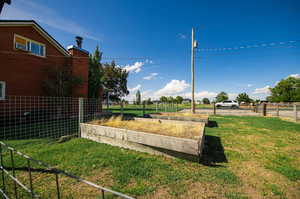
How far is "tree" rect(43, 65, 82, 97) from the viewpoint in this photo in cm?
816

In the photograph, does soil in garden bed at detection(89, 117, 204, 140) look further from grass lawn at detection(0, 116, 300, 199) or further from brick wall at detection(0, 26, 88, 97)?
brick wall at detection(0, 26, 88, 97)

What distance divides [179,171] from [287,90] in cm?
4780

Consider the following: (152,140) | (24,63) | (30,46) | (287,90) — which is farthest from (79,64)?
(287,90)

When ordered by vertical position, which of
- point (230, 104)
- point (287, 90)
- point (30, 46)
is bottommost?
point (230, 104)

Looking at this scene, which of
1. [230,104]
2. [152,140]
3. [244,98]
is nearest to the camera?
[152,140]

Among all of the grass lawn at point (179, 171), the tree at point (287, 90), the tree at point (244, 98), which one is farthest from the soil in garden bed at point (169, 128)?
the tree at point (244, 98)

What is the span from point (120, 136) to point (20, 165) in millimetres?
1995

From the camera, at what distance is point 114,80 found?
21438 mm

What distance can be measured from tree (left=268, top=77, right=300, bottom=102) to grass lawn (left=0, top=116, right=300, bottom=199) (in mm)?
42302

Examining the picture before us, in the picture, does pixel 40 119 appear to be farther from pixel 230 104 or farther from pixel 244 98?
pixel 244 98

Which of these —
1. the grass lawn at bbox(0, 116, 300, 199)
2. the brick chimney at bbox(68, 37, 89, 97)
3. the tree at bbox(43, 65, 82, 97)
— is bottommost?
the grass lawn at bbox(0, 116, 300, 199)

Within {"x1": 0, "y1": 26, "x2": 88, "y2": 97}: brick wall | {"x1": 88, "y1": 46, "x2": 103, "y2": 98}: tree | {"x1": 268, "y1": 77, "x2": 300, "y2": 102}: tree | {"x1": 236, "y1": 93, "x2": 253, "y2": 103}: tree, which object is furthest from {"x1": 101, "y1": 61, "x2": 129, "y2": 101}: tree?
{"x1": 236, "y1": 93, "x2": 253, "y2": 103}: tree

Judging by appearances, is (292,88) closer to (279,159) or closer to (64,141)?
(279,159)

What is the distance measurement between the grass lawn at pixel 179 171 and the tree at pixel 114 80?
1841 cm
